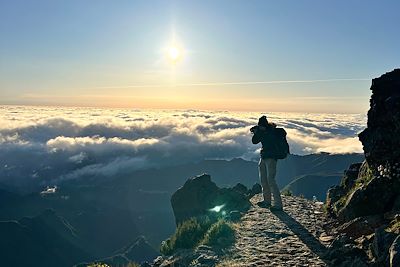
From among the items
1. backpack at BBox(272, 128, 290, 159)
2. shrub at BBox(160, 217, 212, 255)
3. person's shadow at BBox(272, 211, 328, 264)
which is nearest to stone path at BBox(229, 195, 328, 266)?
person's shadow at BBox(272, 211, 328, 264)

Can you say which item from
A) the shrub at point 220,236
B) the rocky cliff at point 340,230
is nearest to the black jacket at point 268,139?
the rocky cliff at point 340,230

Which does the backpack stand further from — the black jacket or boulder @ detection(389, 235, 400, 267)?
boulder @ detection(389, 235, 400, 267)

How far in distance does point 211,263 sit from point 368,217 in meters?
4.42

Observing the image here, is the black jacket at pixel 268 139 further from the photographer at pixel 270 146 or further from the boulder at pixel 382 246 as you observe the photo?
the boulder at pixel 382 246

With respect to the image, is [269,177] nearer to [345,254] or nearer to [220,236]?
[220,236]

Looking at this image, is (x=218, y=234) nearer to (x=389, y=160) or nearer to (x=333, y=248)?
(x=333, y=248)

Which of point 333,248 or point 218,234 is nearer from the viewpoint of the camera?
point 333,248

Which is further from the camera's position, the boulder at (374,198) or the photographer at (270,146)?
the photographer at (270,146)

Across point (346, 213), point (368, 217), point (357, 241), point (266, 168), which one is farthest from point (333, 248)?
point (266, 168)

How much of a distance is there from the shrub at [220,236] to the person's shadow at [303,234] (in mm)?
1983

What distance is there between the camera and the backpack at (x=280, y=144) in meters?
15.0

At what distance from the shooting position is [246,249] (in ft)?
35.6

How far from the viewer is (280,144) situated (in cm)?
1508

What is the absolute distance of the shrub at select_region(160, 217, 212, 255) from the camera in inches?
498
